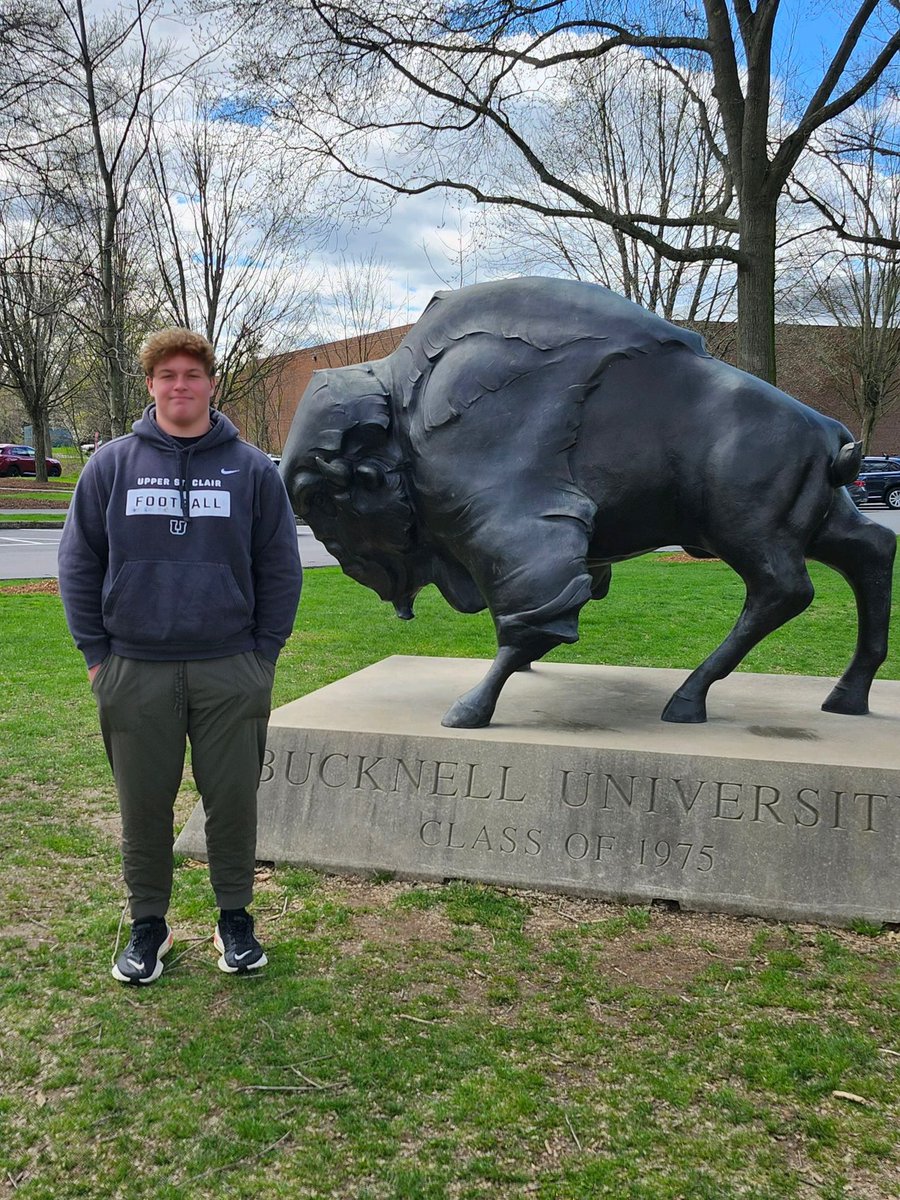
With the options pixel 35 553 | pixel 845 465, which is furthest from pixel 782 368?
pixel 845 465

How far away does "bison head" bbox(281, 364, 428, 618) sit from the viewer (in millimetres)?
4355

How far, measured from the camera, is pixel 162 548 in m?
3.07

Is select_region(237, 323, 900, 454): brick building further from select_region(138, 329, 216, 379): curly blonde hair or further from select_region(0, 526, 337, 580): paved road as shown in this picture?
select_region(138, 329, 216, 379): curly blonde hair

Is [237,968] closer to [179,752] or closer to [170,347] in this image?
[179,752]

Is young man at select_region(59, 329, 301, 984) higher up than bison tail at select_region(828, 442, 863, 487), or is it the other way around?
bison tail at select_region(828, 442, 863, 487)

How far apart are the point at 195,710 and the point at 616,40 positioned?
42.1 ft

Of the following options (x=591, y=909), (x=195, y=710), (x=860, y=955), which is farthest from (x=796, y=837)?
(x=195, y=710)

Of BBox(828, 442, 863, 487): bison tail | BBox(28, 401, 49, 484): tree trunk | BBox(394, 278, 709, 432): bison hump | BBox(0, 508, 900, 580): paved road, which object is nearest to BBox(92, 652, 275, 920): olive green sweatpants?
BBox(394, 278, 709, 432): bison hump

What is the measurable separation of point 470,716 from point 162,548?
1.70m

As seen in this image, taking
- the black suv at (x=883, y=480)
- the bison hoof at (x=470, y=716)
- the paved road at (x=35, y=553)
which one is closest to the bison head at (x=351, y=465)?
the bison hoof at (x=470, y=716)

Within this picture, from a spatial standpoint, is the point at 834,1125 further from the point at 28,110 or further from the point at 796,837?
the point at 28,110

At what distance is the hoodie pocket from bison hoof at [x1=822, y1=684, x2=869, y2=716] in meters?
3.03

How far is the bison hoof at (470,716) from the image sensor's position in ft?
14.2

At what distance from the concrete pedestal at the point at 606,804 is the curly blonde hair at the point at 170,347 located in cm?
178
